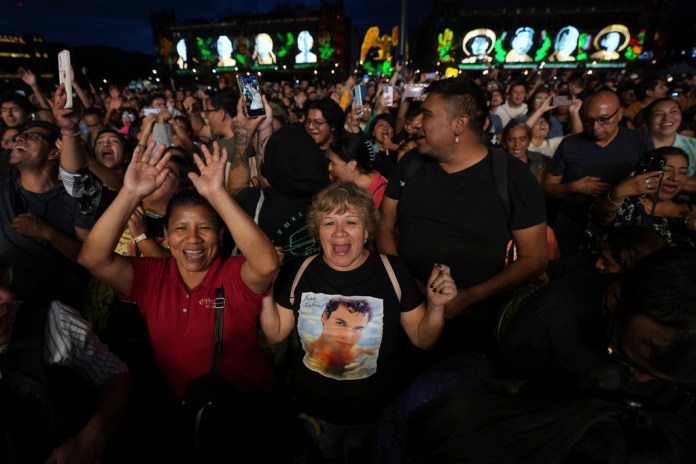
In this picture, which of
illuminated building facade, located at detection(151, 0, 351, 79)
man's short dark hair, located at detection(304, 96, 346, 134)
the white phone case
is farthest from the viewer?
illuminated building facade, located at detection(151, 0, 351, 79)

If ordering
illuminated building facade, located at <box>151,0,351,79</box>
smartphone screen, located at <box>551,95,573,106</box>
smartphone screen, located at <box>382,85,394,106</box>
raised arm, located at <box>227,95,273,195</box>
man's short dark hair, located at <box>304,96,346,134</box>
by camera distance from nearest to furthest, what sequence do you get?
raised arm, located at <box>227,95,273,195</box>
man's short dark hair, located at <box>304,96,346,134</box>
smartphone screen, located at <box>551,95,573,106</box>
smartphone screen, located at <box>382,85,394,106</box>
illuminated building facade, located at <box>151,0,351,79</box>

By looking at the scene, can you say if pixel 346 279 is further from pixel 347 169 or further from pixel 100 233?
pixel 347 169

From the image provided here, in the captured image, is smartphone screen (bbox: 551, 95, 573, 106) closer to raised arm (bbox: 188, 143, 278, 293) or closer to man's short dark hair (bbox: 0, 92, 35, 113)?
raised arm (bbox: 188, 143, 278, 293)

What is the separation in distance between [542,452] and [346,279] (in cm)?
135

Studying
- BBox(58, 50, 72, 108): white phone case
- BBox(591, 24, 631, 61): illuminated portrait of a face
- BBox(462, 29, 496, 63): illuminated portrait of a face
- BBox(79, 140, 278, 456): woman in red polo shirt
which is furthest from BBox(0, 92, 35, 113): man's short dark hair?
BBox(591, 24, 631, 61): illuminated portrait of a face

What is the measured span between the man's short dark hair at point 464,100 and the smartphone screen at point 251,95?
1844 millimetres

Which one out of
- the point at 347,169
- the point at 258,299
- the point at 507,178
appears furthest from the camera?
the point at 347,169

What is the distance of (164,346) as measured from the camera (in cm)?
207

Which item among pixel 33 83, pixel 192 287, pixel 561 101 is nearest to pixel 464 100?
pixel 192 287

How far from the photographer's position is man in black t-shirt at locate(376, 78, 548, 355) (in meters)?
2.23

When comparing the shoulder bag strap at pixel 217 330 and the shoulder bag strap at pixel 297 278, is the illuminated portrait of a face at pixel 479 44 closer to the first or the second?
the shoulder bag strap at pixel 297 278

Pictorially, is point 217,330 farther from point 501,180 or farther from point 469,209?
point 501,180

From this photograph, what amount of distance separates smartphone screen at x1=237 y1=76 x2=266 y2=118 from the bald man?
3038 mm

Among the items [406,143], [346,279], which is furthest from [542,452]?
[406,143]
